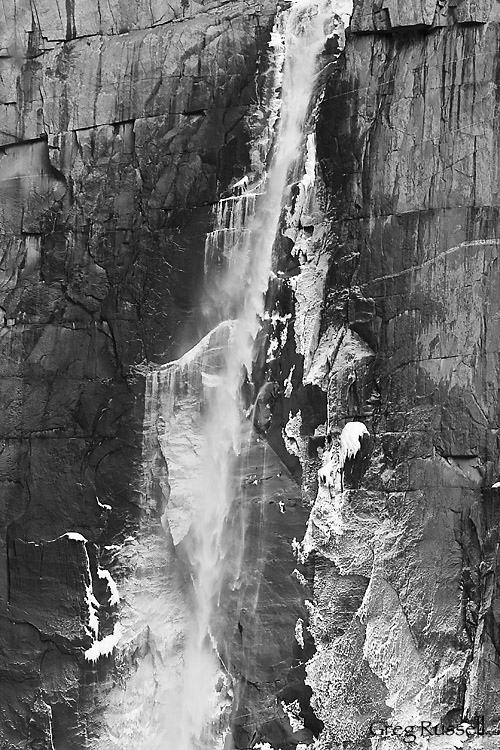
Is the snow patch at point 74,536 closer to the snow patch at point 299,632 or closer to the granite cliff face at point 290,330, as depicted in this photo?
the granite cliff face at point 290,330

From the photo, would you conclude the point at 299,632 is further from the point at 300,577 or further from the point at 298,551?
the point at 298,551

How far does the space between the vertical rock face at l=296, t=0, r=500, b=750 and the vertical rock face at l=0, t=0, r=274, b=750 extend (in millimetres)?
2538

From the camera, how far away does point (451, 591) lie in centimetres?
1712

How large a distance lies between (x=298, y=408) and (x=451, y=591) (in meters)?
3.49

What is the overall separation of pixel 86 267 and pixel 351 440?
541 cm

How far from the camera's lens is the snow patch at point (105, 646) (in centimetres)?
1889

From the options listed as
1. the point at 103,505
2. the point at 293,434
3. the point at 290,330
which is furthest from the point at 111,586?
the point at 290,330

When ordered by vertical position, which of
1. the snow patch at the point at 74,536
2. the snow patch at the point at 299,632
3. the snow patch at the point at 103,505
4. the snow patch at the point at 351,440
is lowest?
the snow patch at the point at 299,632

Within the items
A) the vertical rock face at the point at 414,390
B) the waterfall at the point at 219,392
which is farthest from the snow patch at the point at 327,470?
the waterfall at the point at 219,392

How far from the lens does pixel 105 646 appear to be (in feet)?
62.1

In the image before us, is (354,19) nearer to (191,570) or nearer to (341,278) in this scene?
(341,278)

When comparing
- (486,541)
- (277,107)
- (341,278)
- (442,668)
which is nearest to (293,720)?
(442,668)

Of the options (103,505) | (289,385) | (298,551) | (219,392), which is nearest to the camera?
(298,551)

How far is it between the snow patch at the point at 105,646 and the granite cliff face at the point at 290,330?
6.3 inches
